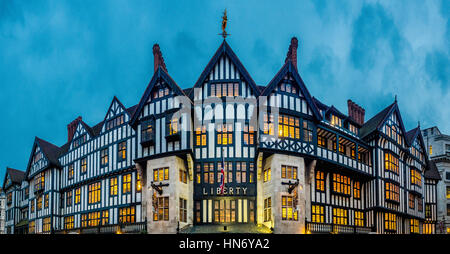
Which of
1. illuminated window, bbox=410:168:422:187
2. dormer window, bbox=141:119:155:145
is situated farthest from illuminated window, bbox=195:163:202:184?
illuminated window, bbox=410:168:422:187

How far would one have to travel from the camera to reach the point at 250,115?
33188mm

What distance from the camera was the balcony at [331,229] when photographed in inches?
1340

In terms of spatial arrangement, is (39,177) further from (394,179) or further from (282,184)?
(394,179)

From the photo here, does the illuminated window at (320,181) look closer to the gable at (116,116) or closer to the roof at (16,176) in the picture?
the gable at (116,116)

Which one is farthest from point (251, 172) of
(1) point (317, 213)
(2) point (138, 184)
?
(2) point (138, 184)

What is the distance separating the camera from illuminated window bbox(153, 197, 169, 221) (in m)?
32.3

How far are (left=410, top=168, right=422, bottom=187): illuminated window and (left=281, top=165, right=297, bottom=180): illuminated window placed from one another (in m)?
19.7

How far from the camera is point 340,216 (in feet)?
126

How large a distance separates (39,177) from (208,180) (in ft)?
85.3

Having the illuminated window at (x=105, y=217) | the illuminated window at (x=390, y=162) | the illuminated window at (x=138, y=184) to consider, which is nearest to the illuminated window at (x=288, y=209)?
the illuminated window at (x=138, y=184)

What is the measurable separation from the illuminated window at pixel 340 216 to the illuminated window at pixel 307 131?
7.29 m

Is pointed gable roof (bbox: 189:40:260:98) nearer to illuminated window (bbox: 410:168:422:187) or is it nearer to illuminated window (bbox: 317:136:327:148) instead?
illuminated window (bbox: 317:136:327:148)

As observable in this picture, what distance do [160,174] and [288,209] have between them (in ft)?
30.6

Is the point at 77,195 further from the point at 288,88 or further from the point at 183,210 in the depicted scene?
the point at 288,88
